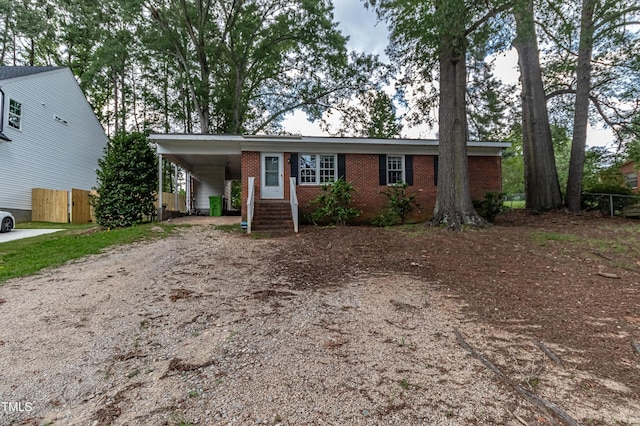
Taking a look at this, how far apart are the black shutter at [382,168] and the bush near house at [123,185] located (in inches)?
320

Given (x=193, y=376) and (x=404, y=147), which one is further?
(x=404, y=147)

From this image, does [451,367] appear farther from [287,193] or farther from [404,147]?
[404,147]

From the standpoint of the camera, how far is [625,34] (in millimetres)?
9836

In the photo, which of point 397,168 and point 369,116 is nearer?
point 397,168

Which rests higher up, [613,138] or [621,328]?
[613,138]

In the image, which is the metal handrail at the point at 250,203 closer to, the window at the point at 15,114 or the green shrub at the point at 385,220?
the green shrub at the point at 385,220

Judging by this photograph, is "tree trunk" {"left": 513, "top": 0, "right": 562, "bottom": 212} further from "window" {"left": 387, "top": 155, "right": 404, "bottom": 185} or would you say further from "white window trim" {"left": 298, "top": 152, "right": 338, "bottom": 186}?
"white window trim" {"left": 298, "top": 152, "right": 338, "bottom": 186}

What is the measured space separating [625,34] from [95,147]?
993 inches

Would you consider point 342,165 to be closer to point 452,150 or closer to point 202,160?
point 452,150

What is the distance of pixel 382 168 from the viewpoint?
11086 mm

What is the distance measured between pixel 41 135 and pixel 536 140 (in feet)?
71.4

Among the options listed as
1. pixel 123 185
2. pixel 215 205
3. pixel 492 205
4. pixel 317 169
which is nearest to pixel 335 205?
pixel 317 169

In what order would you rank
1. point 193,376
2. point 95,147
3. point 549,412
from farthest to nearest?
1. point 95,147
2. point 193,376
3. point 549,412

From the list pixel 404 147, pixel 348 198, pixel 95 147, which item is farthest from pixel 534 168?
pixel 95 147
